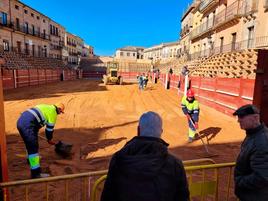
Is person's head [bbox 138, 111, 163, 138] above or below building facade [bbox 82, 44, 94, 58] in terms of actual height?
below

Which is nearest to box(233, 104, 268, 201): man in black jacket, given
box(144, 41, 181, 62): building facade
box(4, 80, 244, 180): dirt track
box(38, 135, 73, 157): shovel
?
box(4, 80, 244, 180): dirt track

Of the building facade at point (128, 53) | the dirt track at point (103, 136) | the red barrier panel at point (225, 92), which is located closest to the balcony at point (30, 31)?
the dirt track at point (103, 136)

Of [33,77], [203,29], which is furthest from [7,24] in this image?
[203,29]

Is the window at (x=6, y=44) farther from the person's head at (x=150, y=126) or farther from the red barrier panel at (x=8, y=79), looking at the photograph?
the person's head at (x=150, y=126)

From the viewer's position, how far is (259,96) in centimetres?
513

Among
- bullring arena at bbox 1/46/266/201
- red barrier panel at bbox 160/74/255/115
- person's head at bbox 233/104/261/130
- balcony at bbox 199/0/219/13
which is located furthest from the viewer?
balcony at bbox 199/0/219/13

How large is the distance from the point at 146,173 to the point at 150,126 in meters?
0.36

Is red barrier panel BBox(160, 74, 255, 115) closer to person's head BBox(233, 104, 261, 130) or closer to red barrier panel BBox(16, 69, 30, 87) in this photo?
person's head BBox(233, 104, 261, 130)

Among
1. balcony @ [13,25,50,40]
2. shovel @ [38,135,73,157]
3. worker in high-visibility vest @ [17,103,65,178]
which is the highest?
balcony @ [13,25,50,40]

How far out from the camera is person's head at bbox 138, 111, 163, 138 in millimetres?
1851

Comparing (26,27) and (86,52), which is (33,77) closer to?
(26,27)

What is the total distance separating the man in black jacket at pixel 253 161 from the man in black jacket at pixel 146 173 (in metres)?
0.90

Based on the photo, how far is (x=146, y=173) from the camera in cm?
171

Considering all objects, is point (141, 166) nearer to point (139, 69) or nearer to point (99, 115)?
point (99, 115)
